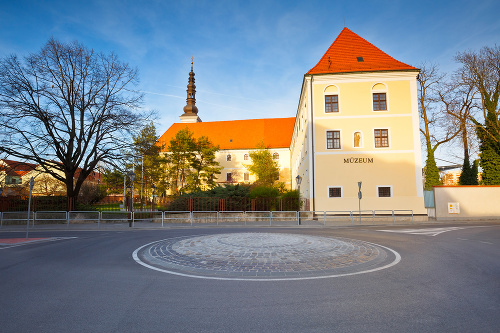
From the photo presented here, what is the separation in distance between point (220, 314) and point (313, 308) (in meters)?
1.30

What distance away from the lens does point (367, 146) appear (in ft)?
79.9

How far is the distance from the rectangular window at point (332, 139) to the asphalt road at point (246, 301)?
1861 centimetres

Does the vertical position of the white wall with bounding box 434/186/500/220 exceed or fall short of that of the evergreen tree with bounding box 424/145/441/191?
it falls short

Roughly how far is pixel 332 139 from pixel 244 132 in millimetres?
35321

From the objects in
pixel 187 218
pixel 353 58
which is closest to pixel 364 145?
pixel 353 58

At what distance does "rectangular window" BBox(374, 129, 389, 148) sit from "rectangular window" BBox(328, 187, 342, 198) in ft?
16.7

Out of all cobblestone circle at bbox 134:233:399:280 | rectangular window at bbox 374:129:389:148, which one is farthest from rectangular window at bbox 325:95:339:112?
cobblestone circle at bbox 134:233:399:280

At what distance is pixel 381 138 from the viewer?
24.5m

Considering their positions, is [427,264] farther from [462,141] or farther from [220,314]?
A: [462,141]

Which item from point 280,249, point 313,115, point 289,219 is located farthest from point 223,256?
point 313,115

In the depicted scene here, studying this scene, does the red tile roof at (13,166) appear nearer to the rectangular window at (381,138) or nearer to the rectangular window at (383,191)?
the rectangular window at (383,191)

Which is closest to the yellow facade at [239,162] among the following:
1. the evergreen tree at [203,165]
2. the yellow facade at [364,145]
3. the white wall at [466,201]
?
the evergreen tree at [203,165]

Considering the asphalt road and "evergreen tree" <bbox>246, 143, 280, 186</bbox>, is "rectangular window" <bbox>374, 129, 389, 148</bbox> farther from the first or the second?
"evergreen tree" <bbox>246, 143, 280, 186</bbox>

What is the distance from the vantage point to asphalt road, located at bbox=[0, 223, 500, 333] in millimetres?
3412
